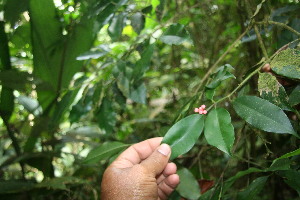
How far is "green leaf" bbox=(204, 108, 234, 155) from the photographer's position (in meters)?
0.56

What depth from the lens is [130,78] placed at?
2.99 feet

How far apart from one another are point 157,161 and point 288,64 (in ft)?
1.16

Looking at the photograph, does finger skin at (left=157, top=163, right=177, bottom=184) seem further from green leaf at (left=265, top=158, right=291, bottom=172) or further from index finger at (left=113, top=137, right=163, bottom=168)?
green leaf at (left=265, top=158, right=291, bottom=172)

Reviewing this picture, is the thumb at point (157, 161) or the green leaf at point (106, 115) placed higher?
the thumb at point (157, 161)

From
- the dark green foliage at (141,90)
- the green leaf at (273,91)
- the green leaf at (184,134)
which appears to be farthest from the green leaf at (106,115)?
the green leaf at (273,91)

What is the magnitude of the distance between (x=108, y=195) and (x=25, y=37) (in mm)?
622

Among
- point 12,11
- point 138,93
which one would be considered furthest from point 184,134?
point 12,11

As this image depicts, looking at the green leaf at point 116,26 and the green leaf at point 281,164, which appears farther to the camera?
the green leaf at point 116,26

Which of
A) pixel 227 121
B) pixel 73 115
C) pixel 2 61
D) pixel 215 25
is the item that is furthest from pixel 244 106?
pixel 215 25

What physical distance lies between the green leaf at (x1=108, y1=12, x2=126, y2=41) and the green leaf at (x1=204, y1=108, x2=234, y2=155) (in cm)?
42

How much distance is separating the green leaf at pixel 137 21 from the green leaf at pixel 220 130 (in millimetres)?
415

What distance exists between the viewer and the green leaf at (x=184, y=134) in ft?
1.99

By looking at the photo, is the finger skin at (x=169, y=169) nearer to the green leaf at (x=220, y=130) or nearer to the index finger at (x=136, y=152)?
the index finger at (x=136, y=152)

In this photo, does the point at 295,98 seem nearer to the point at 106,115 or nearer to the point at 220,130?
the point at 220,130
